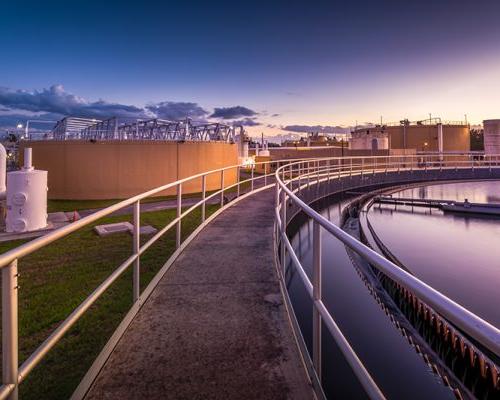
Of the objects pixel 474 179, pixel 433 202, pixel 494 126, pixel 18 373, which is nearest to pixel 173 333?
pixel 18 373

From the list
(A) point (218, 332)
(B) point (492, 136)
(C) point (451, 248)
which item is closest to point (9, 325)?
(A) point (218, 332)

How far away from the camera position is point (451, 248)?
9.81m

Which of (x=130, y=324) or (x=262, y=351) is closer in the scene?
(x=262, y=351)

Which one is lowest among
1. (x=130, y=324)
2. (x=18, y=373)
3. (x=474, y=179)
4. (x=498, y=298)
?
(x=498, y=298)

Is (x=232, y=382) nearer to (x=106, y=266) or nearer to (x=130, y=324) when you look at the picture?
(x=130, y=324)

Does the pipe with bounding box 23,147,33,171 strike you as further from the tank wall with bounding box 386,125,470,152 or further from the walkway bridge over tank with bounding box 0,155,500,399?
the tank wall with bounding box 386,125,470,152

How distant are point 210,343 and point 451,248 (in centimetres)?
937

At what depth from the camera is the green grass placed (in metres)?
2.93

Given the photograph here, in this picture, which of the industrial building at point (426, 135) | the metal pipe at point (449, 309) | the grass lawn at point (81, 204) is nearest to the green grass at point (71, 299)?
the metal pipe at point (449, 309)

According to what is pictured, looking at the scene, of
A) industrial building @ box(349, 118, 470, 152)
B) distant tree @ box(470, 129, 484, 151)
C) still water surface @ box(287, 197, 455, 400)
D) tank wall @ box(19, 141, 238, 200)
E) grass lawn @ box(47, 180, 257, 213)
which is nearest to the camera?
still water surface @ box(287, 197, 455, 400)

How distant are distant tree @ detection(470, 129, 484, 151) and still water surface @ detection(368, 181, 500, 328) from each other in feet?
246

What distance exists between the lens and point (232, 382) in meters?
2.30

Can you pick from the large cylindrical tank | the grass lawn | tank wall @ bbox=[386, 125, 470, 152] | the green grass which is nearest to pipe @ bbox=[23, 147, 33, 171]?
the green grass

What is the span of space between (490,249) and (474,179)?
1835 centimetres
